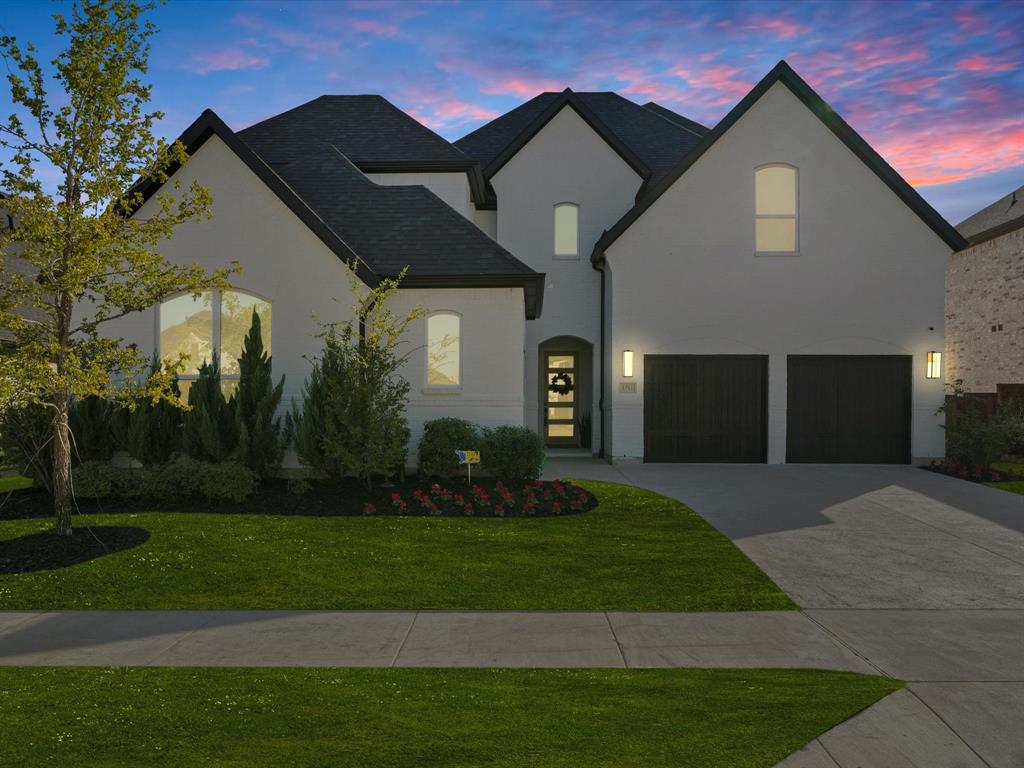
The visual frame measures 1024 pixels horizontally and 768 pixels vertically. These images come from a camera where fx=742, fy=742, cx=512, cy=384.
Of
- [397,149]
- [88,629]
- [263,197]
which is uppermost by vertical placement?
[397,149]

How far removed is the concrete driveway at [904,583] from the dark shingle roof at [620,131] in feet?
33.5

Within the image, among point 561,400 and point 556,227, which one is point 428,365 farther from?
point 561,400

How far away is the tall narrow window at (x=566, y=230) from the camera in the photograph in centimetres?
1966

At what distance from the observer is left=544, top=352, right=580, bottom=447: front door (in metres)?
21.3

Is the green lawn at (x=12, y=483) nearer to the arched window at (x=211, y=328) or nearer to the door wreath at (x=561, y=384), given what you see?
the arched window at (x=211, y=328)

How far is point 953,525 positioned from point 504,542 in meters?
6.43

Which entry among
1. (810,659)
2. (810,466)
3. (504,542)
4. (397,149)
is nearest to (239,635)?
(504,542)

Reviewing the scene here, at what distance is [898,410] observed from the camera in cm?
A: 1739

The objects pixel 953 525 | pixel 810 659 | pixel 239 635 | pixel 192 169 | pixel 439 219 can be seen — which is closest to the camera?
pixel 810 659

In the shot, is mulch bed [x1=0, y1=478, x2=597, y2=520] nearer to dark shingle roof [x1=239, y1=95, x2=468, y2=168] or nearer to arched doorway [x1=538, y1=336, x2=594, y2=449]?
arched doorway [x1=538, y1=336, x2=594, y2=449]

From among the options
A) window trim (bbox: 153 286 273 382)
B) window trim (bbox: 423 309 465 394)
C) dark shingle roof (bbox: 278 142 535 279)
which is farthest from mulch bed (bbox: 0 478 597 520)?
dark shingle roof (bbox: 278 142 535 279)

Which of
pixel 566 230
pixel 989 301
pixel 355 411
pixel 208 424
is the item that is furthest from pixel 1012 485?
pixel 208 424

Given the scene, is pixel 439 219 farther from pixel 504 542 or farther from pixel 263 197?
pixel 504 542

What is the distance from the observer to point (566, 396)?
2134cm
